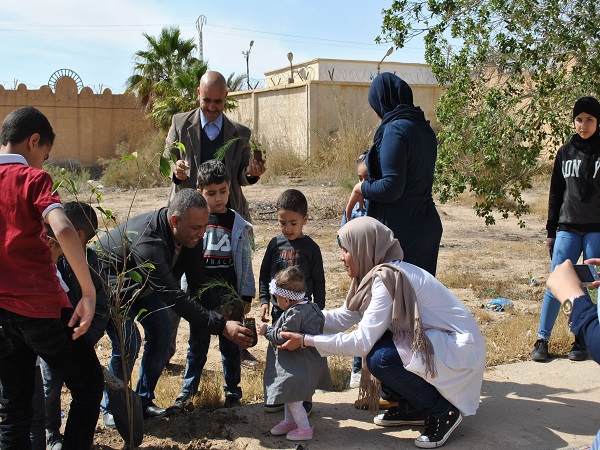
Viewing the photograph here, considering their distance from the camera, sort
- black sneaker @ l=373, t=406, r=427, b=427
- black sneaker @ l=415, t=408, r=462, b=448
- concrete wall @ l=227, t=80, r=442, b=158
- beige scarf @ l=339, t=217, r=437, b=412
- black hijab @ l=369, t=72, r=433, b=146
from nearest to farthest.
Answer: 1. beige scarf @ l=339, t=217, r=437, b=412
2. black sneaker @ l=415, t=408, r=462, b=448
3. black sneaker @ l=373, t=406, r=427, b=427
4. black hijab @ l=369, t=72, r=433, b=146
5. concrete wall @ l=227, t=80, r=442, b=158

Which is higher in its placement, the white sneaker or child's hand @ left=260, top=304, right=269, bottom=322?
child's hand @ left=260, top=304, right=269, bottom=322

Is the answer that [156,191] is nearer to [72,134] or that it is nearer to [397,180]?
[72,134]

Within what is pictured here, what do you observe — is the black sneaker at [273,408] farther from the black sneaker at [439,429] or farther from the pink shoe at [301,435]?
the black sneaker at [439,429]

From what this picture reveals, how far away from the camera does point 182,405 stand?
4.61m

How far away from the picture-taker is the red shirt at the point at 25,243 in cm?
311

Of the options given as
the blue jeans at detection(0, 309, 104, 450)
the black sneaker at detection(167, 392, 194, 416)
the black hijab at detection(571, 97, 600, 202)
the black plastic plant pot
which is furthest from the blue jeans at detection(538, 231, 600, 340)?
the blue jeans at detection(0, 309, 104, 450)

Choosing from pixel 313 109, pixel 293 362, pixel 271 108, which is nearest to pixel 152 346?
pixel 293 362

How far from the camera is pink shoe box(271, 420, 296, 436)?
13.9ft

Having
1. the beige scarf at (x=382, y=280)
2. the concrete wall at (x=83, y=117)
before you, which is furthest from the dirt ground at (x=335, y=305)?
the concrete wall at (x=83, y=117)

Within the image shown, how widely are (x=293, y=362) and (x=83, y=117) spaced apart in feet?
94.1

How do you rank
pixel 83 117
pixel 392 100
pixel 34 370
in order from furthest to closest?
pixel 83 117 < pixel 392 100 < pixel 34 370

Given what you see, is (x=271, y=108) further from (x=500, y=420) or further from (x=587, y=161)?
(x=500, y=420)

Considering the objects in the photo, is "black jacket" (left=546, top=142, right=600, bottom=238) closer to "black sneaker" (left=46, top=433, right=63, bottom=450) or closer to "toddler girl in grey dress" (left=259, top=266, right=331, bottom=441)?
"toddler girl in grey dress" (left=259, top=266, right=331, bottom=441)

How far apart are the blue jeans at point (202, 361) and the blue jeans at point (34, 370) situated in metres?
1.24
